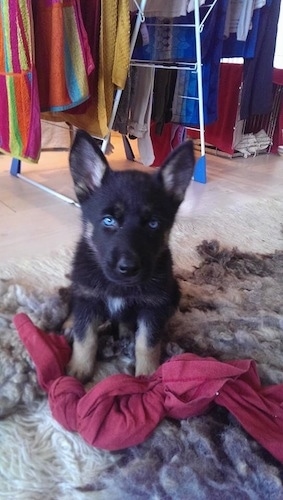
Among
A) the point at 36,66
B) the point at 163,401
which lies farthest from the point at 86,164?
the point at 36,66

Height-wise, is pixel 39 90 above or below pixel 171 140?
above

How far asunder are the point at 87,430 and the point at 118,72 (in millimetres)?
1878

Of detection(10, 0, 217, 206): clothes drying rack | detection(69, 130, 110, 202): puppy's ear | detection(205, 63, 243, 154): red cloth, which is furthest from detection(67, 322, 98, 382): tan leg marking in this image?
detection(205, 63, 243, 154): red cloth

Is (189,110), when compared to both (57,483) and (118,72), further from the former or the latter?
(57,483)

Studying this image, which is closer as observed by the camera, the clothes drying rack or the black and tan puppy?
the black and tan puppy

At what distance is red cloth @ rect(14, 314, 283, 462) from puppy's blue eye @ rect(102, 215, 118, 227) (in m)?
0.37

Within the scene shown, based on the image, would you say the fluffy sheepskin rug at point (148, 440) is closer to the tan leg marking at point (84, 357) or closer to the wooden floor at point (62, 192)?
the tan leg marking at point (84, 357)

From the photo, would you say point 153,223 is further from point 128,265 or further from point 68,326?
point 68,326

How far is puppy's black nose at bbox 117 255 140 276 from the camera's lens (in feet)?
3.45

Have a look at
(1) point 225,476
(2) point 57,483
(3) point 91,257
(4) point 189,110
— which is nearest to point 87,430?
(2) point 57,483

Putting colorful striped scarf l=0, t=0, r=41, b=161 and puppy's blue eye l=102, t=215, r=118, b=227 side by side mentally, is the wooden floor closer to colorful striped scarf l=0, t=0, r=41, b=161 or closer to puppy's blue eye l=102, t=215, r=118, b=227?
colorful striped scarf l=0, t=0, r=41, b=161

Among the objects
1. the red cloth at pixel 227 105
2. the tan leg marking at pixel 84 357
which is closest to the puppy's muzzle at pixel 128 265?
the tan leg marking at pixel 84 357

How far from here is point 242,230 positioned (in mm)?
2324

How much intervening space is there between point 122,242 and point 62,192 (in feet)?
5.80
